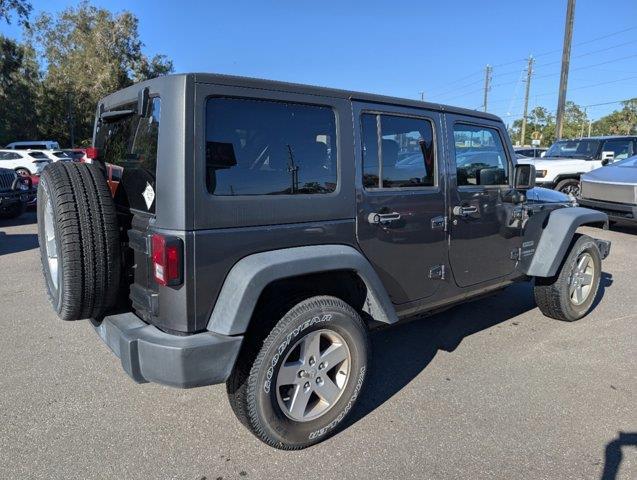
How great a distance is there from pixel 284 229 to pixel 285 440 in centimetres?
114

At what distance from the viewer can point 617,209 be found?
9266 millimetres

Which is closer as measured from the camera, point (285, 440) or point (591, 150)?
point (285, 440)

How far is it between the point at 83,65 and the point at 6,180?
26.6m

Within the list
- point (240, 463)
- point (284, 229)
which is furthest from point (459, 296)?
point (240, 463)

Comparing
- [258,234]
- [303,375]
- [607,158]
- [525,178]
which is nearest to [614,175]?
[607,158]

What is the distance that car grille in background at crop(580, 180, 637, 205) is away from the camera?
9.09 meters

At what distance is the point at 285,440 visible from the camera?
2596 millimetres

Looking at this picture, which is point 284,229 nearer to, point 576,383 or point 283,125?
point 283,125

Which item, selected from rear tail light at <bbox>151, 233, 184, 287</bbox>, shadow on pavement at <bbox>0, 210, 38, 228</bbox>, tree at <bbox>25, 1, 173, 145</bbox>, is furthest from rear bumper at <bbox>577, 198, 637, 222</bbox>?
tree at <bbox>25, 1, 173, 145</bbox>

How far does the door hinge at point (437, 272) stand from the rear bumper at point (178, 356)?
59.4 inches

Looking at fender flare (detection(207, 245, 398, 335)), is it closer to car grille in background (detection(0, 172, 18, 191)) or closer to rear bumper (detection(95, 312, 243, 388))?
rear bumper (detection(95, 312, 243, 388))

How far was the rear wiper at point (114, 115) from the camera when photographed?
285 cm

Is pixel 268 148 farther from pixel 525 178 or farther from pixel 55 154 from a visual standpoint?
pixel 55 154

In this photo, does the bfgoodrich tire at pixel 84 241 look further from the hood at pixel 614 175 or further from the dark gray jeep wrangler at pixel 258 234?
the hood at pixel 614 175
